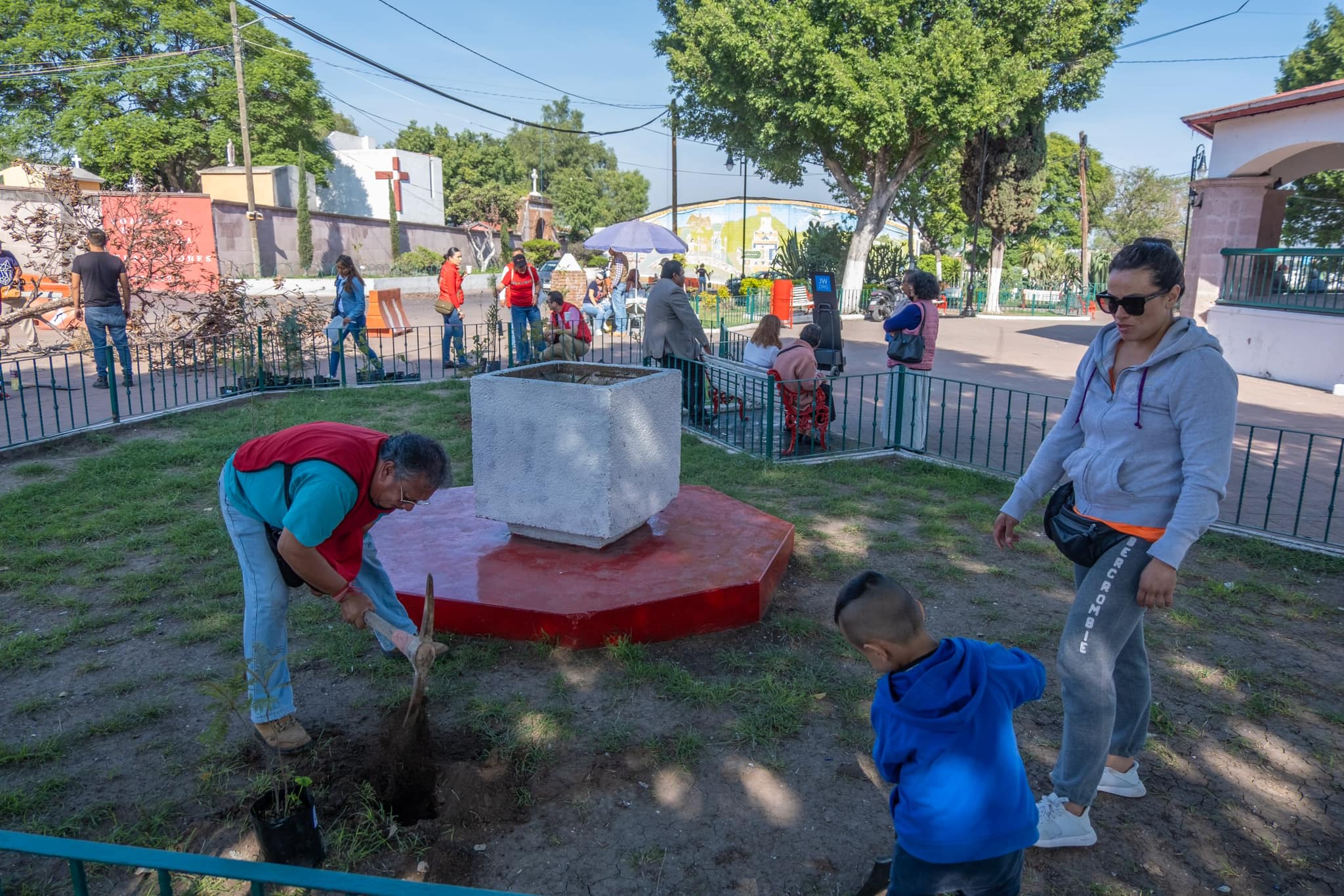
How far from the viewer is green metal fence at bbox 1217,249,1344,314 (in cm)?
1280

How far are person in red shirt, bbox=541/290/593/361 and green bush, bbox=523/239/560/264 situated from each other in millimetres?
34200

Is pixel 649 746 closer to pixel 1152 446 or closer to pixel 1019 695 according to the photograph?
pixel 1019 695

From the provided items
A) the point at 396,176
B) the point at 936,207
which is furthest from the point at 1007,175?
the point at 396,176

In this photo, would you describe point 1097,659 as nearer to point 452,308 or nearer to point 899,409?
point 899,409

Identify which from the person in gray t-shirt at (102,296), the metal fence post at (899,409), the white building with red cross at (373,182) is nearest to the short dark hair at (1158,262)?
the metal fence post at (899,409)

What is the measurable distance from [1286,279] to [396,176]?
44.9 meters

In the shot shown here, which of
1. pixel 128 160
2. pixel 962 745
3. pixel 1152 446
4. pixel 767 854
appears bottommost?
pixel 767 854

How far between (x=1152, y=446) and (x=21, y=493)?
7.20 meters

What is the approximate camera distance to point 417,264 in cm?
3766

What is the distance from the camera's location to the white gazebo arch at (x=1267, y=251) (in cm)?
1294

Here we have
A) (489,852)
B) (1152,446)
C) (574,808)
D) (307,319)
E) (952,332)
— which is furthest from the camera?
(952,332)

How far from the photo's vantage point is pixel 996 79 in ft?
71.1

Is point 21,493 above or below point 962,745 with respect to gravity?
below

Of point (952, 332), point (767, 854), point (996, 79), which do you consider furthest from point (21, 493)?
point (996, 79)
